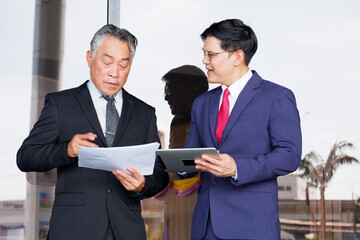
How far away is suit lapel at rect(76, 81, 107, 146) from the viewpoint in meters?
2.27

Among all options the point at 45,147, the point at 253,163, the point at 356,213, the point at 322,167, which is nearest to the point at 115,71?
the point at 45,147

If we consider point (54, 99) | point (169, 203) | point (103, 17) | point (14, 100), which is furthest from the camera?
point (169, 203)

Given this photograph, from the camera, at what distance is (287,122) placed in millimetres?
2270

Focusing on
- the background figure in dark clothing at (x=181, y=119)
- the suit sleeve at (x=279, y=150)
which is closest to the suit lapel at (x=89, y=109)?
the suit sleeve at (x=279, y=150)

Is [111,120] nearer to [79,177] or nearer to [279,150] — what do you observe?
[79,177]

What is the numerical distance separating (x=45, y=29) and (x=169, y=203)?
2070 millimetres

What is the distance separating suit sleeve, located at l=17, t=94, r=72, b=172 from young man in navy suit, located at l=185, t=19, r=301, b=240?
586mm

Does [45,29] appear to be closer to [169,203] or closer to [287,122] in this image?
[169,203]

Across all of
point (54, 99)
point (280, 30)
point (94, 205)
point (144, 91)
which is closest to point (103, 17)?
point (144, 91)

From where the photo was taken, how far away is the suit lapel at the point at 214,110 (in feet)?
7.86

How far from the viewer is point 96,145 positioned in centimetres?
204

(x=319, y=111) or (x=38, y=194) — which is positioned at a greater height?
(x=319, y=111)

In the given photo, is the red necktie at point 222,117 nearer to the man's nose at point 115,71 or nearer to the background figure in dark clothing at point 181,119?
the man's nose at point 115,71

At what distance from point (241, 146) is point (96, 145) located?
0.67 meters
